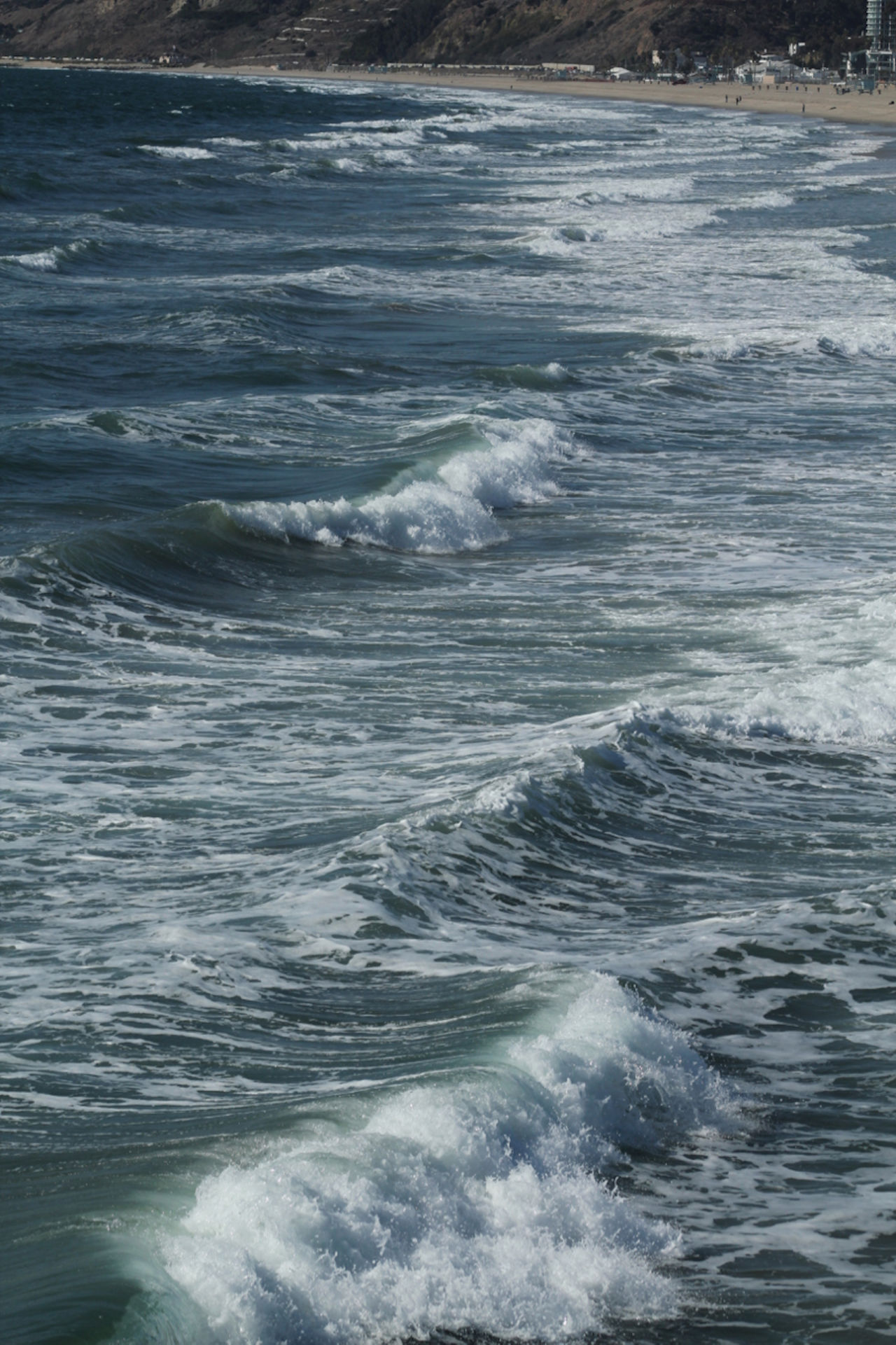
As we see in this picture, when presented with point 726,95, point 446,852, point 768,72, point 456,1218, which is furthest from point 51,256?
point 768,72

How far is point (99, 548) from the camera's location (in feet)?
44.0

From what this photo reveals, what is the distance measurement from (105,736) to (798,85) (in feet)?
515

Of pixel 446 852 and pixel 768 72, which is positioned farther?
pixel 768 72

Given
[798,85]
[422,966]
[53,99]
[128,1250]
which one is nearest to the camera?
[128,1250]

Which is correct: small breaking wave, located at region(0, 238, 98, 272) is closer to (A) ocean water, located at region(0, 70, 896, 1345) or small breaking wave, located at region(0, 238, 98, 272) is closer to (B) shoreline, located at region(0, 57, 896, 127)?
(A) ocean water, located at region(0, 70, 896, 1345)

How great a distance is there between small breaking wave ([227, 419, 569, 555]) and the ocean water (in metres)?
0.05

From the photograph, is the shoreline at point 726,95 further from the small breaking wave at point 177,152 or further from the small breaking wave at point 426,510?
the small breaking wave at point 426,510

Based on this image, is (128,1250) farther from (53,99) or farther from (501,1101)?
(53,99)

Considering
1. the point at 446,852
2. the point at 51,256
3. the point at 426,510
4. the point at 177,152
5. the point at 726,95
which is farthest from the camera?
the point at 726,95

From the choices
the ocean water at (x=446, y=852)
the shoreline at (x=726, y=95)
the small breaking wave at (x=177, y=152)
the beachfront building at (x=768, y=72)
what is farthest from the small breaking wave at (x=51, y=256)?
the beachfront building at (x=768, y=72)

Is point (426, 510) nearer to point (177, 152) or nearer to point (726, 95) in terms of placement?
point (177, 152)

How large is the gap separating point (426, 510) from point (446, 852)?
743cm

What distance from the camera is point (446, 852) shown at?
26.4ft

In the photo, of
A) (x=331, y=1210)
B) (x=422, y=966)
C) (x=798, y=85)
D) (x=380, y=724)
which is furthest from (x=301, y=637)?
(x=798, y=85)
